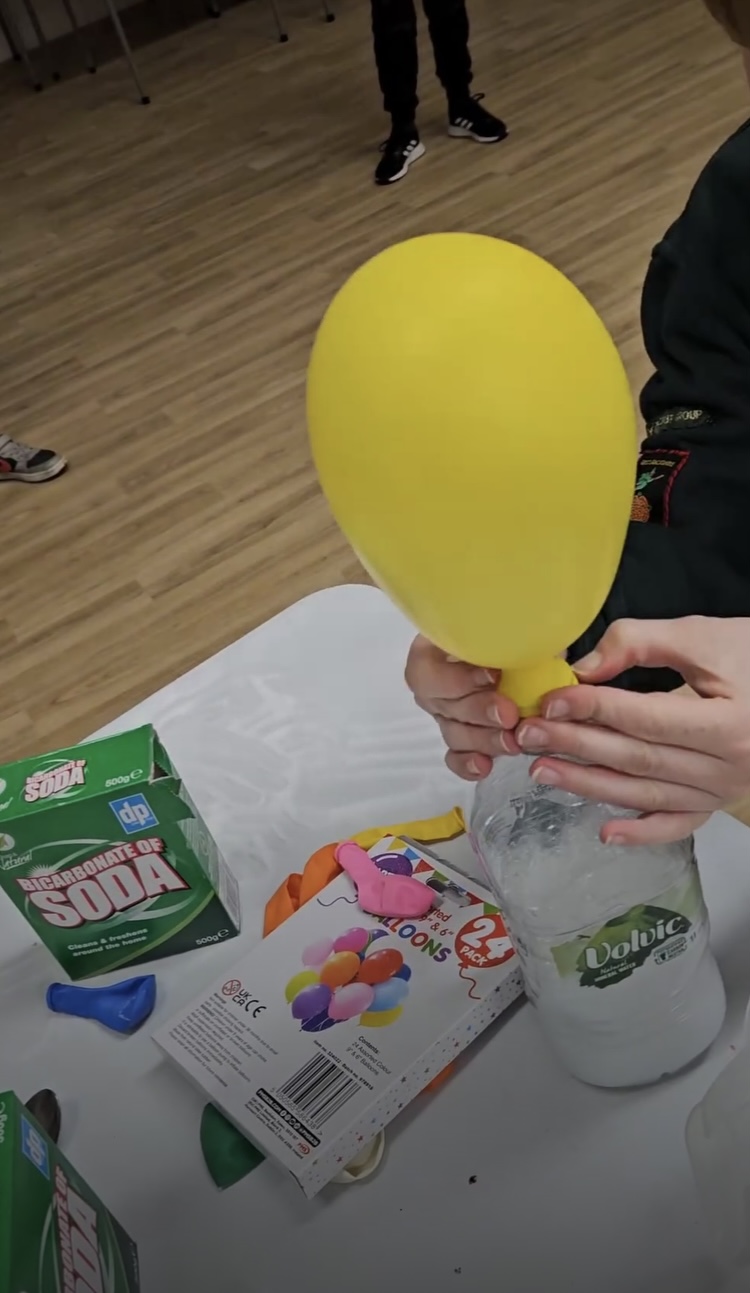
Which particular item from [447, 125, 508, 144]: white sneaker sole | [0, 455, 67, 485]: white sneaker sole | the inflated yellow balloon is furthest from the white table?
→ [447, 125, 508, 144]: white sneaker sole

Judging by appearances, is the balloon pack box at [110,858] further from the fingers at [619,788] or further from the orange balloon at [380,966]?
the fingers at [619,788]

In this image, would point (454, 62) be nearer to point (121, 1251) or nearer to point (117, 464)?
point (117, 464)

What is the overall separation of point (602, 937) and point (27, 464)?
206 centimetres

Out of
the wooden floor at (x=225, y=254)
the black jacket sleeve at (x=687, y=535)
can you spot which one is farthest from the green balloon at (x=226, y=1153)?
the wooden floor at (x=225, y=254)

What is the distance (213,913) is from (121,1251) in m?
0.20

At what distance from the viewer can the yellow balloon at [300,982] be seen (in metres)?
0.64

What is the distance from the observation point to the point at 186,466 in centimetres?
226

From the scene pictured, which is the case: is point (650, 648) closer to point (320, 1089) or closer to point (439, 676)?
point (439, 676)

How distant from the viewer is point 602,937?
0.51m

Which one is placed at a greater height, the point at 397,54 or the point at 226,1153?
the point at 226,1153

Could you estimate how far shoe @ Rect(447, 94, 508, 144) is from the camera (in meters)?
3.02

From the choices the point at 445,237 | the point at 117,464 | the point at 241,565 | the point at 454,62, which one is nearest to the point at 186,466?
the point at 117,464

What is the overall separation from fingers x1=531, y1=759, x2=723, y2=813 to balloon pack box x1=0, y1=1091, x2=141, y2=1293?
28cm

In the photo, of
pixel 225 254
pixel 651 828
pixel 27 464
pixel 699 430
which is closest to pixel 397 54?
pixel 225 254
